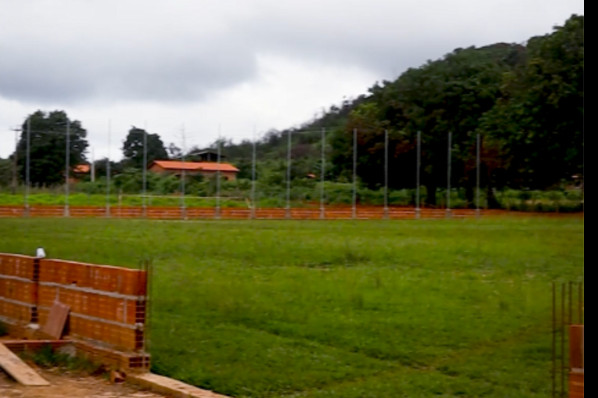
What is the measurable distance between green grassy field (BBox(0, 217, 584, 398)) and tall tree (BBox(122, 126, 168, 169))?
2816 centimetres

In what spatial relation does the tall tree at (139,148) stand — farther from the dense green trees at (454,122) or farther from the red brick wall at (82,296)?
the red brick wall at (82,296)

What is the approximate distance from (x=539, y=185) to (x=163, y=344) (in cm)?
3730

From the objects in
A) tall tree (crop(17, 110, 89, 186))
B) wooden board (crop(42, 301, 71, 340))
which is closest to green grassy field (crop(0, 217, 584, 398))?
wooden board (crop(42, 301, 71, 340))

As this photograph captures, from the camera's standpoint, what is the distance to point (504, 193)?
5144 cm

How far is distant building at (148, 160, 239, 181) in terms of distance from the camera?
55719 millimetres

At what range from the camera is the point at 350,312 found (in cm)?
1356

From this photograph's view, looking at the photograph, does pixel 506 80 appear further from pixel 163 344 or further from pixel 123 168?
pixel 163 344

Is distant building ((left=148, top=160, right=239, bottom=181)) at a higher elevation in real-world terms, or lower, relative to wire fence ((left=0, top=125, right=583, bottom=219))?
higher

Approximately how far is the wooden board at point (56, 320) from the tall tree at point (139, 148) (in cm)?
4455

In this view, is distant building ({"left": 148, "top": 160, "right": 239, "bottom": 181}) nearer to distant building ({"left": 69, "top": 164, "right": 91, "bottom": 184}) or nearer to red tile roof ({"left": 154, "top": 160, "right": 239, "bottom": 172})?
red tile roof ({"left": 154, "top": 160, "right": 239, "bottom": 172})

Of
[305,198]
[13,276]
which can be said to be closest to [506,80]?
[305,198]

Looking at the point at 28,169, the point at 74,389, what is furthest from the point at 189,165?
the point at 74,389

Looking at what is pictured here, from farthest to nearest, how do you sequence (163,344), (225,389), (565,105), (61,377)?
(565,105), (163,344), (61,377), (225,389)

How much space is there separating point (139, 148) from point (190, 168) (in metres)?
3.46
